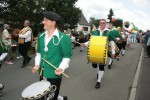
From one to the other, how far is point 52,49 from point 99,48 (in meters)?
3.17

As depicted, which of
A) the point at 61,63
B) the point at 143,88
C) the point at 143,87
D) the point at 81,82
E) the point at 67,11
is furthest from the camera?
the point at 67,11

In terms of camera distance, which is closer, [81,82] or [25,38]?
[81,82]

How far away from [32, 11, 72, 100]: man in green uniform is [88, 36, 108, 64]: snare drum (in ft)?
9.90

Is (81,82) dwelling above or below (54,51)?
below

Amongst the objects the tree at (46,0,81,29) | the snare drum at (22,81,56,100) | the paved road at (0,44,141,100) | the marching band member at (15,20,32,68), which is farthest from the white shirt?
the tree at (46,0,81,29)

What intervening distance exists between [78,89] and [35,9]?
73.6 ft

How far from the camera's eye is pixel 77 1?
5366cm

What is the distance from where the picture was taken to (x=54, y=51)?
4.84 m

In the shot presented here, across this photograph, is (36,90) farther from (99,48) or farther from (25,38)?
(25,38)

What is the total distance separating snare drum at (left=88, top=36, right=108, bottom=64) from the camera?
308 inches

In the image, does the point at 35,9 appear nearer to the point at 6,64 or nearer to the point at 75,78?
the point at 6,64

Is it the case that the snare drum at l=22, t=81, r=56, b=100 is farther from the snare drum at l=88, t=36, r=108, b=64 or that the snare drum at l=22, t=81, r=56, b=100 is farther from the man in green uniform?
the snare drum at l=88, t=36, r=108, b=64

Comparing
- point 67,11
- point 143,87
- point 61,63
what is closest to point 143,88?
point 143,87

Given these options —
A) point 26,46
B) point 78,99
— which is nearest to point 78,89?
point 78,99
